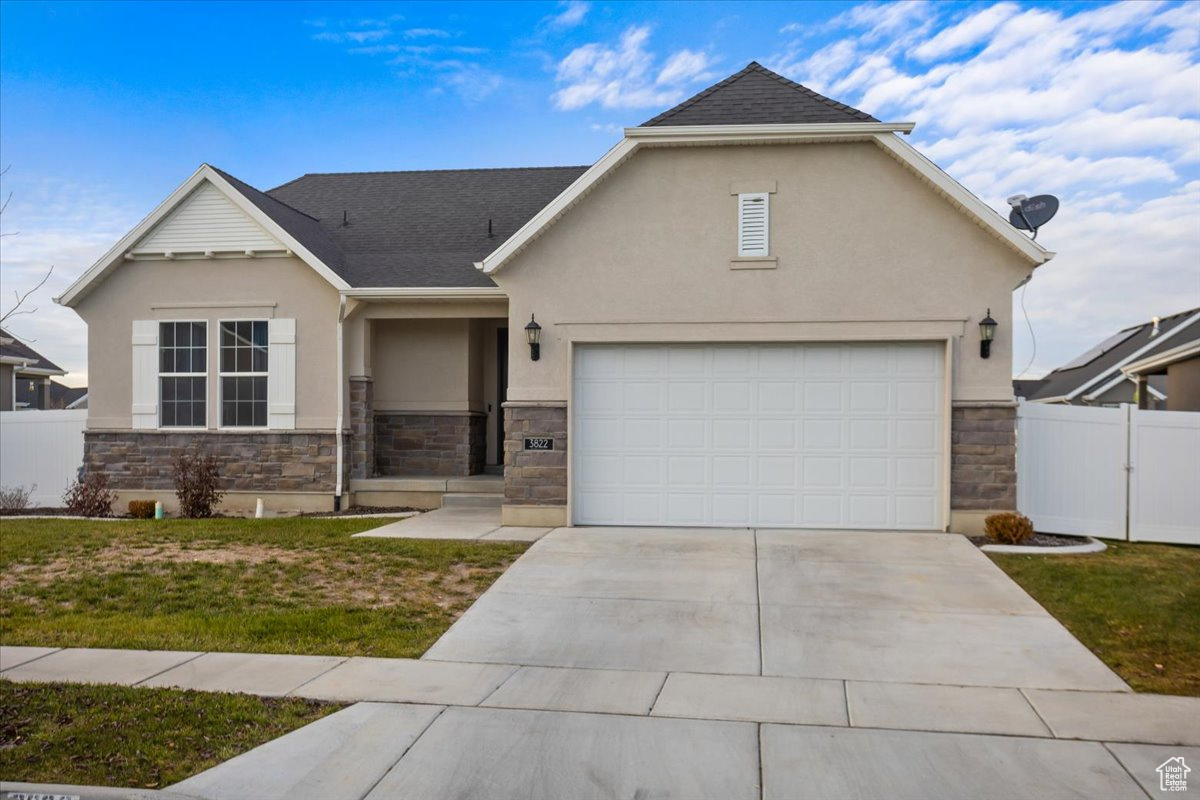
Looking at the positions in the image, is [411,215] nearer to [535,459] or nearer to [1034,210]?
[535,459]

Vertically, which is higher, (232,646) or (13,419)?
(13,419)

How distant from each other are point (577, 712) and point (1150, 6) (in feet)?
38.2

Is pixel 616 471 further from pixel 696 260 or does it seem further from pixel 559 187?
pixel 559 187

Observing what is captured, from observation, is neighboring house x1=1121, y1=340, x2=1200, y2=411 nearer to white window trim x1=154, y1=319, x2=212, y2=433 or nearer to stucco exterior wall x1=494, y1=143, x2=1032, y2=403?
stucco exterior wall x1=494, y1=143, x2=1032, y2=403

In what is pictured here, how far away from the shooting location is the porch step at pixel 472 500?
14.8m

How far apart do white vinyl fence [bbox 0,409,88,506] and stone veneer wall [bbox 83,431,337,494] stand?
0.78 metres

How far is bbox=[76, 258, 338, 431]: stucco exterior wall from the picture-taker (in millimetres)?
15133

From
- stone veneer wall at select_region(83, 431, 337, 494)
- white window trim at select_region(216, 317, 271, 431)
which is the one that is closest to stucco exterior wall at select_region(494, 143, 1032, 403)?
stone veneer wall at select_region(83, 431, 337, 494)

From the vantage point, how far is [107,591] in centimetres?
948

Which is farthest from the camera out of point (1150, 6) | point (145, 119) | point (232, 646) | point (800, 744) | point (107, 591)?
point (145, 119)

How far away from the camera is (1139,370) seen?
22141 mm

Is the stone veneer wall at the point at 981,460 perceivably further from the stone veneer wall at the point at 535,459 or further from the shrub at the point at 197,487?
the shrub at the point at 197,487

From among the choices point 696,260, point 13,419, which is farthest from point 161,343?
point 696,260

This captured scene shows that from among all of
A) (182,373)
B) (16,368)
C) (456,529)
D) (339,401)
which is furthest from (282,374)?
(16,368)
